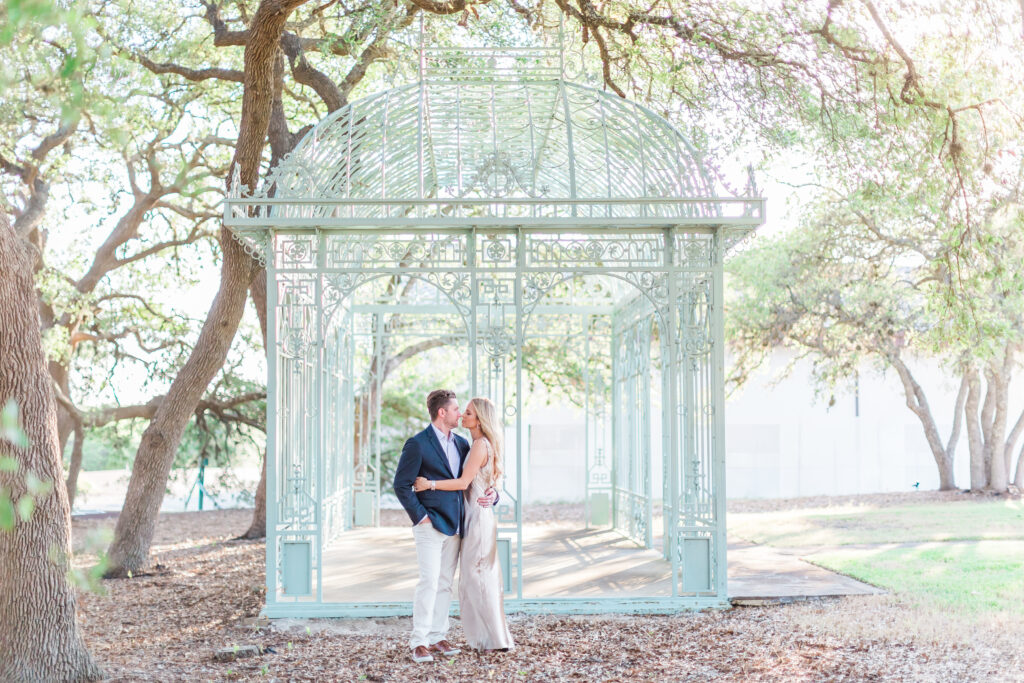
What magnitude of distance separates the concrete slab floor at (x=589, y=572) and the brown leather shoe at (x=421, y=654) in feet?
5.07

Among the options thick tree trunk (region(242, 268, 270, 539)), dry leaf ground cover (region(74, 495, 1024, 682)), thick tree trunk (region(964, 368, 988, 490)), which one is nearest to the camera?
dry leaf ground cover (region(74, 495, 1024, 682))

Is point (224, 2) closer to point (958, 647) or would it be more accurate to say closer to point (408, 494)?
point (408, 494)

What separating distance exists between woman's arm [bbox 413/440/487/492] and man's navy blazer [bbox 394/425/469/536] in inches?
2.2

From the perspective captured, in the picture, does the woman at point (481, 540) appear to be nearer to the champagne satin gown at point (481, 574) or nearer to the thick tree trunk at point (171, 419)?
the champagne satin gown at point (481, 574)

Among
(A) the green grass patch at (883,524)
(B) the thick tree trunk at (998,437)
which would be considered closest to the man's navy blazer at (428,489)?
(A) the green grass patch at (883,524)

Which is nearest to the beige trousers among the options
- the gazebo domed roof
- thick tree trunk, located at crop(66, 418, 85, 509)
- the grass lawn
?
the gazebo domed roof

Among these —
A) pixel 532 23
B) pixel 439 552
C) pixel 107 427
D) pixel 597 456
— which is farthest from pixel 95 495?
pixel 439 552

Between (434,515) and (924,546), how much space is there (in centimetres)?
795

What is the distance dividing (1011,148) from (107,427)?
47.0 feet

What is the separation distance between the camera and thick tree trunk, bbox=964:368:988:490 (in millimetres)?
18625

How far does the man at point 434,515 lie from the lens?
6.23 m

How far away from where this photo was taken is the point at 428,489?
6.24m

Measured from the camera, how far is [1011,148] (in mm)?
8758

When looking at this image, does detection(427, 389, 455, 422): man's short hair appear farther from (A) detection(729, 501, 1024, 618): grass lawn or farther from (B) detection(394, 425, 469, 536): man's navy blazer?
(A) detection(729, 501, 1024, 618): grass lawn
